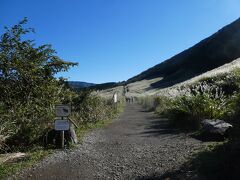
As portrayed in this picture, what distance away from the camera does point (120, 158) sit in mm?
9625

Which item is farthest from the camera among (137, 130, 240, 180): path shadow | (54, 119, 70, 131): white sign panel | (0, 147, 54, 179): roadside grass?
(54, 119, 70, 131): white sign panel

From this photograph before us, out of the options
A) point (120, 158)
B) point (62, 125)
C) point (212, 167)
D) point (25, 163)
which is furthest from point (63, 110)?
point (212, 167)

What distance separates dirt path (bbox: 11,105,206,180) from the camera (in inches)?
322

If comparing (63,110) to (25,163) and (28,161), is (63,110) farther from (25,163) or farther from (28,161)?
(25,163)

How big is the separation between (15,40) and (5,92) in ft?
6.65

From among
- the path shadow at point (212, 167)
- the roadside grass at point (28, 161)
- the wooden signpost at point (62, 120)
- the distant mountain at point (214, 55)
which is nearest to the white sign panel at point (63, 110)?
the wooden signpost at point (62, 120)

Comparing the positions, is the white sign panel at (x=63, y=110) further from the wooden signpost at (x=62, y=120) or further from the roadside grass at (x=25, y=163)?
the roadside grass at (x=25, y=163)

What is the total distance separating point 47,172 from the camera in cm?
856

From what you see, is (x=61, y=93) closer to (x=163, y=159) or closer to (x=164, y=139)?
(x=164, y=139)

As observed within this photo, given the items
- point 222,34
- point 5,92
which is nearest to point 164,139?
point 5,92

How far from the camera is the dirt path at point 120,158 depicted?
8.17 metres

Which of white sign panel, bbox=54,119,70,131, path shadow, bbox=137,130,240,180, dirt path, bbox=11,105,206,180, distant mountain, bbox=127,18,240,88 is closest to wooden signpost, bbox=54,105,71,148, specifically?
white sign panel, bbox=54,119,70,131

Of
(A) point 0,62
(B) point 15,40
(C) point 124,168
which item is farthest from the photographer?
(B) point 15,40

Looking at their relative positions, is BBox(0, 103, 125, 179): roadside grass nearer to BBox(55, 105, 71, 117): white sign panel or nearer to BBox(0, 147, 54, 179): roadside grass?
BBox(0, 147, 54, 179): roadside grass
